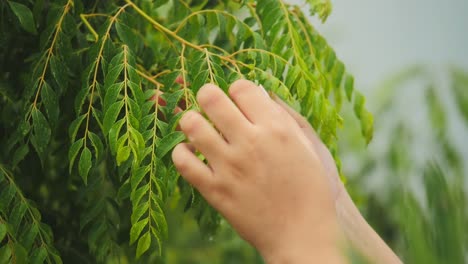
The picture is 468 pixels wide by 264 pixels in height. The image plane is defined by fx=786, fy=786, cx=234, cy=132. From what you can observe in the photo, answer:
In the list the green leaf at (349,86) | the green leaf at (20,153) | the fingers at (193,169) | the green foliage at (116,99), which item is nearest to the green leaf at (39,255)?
the green foliage at (116,99)

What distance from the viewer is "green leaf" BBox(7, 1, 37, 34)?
1623 millimetres

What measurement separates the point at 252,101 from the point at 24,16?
747 millimetres

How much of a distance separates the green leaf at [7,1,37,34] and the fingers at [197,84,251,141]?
2.26 ft

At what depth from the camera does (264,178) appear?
1017 millimetres

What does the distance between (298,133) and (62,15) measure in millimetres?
754

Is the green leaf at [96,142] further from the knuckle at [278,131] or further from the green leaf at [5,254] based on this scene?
the knuckle at [278,131]

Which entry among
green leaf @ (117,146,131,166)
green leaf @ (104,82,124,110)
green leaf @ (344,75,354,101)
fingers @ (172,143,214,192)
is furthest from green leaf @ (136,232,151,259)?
green leaf @ (344,75,354,101)

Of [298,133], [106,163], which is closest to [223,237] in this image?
[106,163]

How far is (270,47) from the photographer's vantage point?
1.79 meters

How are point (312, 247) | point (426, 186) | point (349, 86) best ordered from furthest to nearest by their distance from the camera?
point (349, 86)
point (312, 247)
point (426, 186)

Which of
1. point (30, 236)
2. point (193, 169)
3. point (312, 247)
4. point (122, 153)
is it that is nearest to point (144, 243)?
point (122, 153)

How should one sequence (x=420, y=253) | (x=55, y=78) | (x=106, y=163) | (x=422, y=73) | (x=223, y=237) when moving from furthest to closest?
(x=223, y=237) → (x=106, y=163) → (x=55, y=78) → (x=422, y=73) → (x=420, y=253)

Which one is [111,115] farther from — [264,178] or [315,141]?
[264,178]

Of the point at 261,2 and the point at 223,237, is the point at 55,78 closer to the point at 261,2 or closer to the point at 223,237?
the point at 261,2
